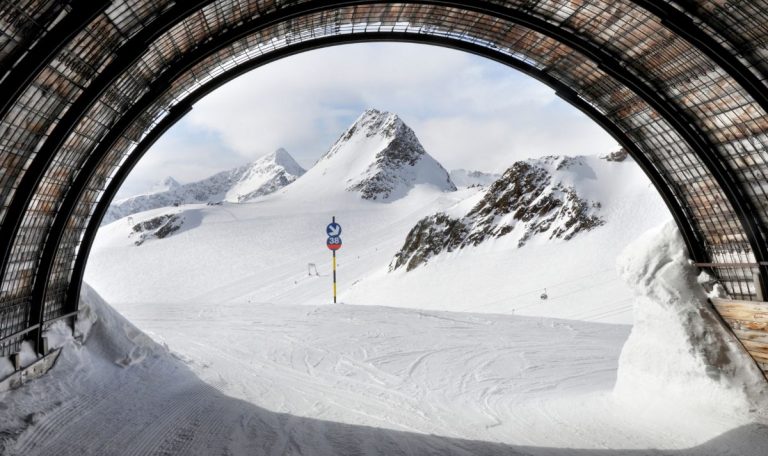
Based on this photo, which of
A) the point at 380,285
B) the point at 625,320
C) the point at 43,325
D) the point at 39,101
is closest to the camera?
the point at 39,101

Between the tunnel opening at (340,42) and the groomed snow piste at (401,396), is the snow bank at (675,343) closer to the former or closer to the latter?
the groomed snow piste at (401,396)

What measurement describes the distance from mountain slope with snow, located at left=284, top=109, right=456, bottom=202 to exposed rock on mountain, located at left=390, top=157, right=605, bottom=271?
52.5 meters

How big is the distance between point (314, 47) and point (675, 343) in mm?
10467

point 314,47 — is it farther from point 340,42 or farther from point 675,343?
point 675,343

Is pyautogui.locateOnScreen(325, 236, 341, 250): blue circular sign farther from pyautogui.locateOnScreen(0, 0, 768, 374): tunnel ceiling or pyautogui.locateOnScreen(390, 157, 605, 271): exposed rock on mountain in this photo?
pyautogui.locateOnScreen(0, 0, 768, 374): tunnel ceiling

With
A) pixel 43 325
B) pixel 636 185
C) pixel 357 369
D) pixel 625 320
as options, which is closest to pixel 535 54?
pixel 357 369

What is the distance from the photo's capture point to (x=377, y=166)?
119375 mm

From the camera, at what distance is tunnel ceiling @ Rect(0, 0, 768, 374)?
9273 mm

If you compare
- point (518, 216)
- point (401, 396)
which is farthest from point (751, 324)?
point (518, 216)

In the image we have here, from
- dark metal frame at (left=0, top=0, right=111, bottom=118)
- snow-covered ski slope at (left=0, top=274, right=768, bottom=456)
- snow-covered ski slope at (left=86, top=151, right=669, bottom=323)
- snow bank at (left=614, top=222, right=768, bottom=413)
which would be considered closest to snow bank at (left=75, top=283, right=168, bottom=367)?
snow-covered ski slope at (left=0, top=274, right=768, bottom=456)

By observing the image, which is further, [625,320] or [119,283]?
[119,283]

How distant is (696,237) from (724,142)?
8.23 feet

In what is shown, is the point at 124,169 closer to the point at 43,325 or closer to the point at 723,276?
the point at 43,325

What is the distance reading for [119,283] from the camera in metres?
58.8
